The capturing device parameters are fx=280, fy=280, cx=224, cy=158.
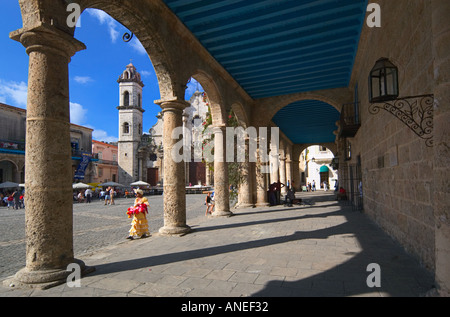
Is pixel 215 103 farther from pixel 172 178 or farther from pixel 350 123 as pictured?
pixel 350 123

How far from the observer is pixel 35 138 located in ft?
9.92

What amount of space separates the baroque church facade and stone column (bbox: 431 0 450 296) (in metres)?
26.8

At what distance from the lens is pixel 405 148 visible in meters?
3.77

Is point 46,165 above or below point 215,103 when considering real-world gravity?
below

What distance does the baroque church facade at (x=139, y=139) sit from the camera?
96.7 ft

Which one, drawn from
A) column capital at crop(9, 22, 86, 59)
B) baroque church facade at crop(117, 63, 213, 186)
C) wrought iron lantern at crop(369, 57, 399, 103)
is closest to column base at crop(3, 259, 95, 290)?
column capital at crop(9, 22, 86, 59)

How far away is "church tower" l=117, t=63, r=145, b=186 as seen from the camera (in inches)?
1157

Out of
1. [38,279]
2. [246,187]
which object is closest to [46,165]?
[38,279]

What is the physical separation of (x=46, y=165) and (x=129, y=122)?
92.4 ft

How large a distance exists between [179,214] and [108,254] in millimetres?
1684

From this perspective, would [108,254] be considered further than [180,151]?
No

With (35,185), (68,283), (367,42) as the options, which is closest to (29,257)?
(68,283)

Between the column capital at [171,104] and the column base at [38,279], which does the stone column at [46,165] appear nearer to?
the column base at [38,279]

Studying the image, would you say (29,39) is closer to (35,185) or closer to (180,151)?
(35,185)
